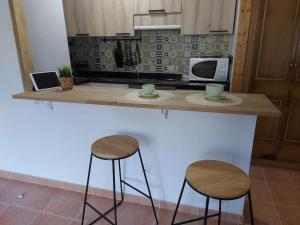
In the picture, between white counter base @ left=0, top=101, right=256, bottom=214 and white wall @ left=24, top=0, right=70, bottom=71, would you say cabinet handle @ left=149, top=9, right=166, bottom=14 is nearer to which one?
white wall @ left=24, top=0, right=70, bottom=71

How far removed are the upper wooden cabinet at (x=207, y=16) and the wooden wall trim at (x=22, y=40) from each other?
1778 mm

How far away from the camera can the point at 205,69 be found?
283 cm

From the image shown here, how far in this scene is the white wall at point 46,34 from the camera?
2.04m

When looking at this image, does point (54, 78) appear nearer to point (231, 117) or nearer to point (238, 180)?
point (231, 117)

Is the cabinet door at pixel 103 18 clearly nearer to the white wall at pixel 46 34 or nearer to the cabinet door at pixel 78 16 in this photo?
the cabinet door at pixel 78 16

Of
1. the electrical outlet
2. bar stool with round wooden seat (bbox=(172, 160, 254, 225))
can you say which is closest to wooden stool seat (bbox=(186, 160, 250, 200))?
bar stool with round wooden seat (bbox=(172, 160, 254, 225))

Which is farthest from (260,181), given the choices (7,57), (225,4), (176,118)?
(7,57)

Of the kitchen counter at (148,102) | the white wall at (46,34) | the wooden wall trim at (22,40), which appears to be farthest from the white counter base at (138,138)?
the white wall at (46,34)

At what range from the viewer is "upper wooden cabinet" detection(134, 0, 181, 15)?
9.05ft

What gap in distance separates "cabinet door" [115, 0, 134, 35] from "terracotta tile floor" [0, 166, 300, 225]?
211 cm

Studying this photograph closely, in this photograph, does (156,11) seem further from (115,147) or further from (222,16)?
(115,147)

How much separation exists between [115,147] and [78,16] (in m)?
2.34

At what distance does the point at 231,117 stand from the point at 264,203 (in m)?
1.02

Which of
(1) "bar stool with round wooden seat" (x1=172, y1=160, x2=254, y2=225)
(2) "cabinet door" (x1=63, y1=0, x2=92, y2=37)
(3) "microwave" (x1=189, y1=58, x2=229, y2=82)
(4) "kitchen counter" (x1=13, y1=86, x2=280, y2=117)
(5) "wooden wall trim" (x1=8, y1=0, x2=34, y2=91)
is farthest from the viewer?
(2) "cabinet door" (x1=63, y1=0, x2=92, y2=37)
